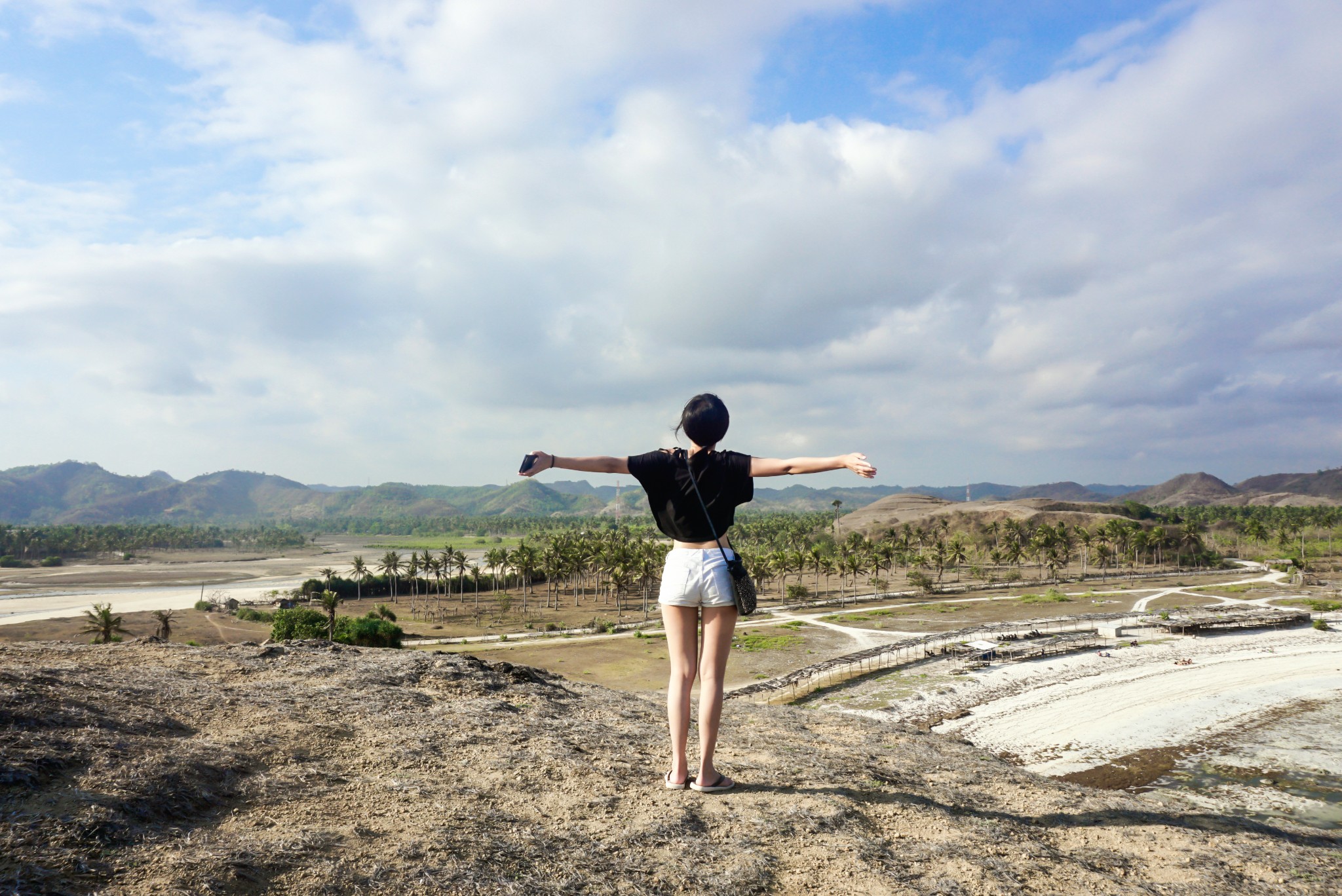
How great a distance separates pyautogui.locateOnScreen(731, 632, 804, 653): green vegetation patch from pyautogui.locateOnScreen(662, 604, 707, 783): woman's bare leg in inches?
1663

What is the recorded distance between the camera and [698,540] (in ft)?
18.3

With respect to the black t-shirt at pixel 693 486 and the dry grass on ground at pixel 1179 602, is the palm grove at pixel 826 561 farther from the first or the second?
the black t-shirt at pixel 693 486

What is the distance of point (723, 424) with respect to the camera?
5.65 m

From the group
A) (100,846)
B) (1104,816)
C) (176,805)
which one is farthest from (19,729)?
(1104,816)

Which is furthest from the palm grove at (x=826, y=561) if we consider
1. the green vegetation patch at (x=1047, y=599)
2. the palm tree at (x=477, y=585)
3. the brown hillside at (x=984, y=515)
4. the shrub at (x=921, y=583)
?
the green vegetation patch at (x=1047, y=599)

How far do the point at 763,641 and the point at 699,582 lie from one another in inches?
1845

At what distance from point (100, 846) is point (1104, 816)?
7781mm

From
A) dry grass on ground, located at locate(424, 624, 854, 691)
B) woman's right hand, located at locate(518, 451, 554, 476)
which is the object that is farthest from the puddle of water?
dry grass on ground, located at locate(424, 624, 854, 691)

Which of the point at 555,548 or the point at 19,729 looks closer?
the point at 19,729

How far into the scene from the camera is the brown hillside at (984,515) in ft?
435

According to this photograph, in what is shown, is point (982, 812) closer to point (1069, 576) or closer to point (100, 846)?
point (100, 846)

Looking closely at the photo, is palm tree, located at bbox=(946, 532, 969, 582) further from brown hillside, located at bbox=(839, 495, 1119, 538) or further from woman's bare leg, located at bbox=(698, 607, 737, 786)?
woman's bare leg, located at bbox=(698, 607, 737, 786)

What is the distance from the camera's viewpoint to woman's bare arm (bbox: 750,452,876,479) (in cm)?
506

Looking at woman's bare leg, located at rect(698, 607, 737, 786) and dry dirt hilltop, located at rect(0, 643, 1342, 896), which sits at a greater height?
woman's bare leg, located at rect(698, 607, 737, 786)
